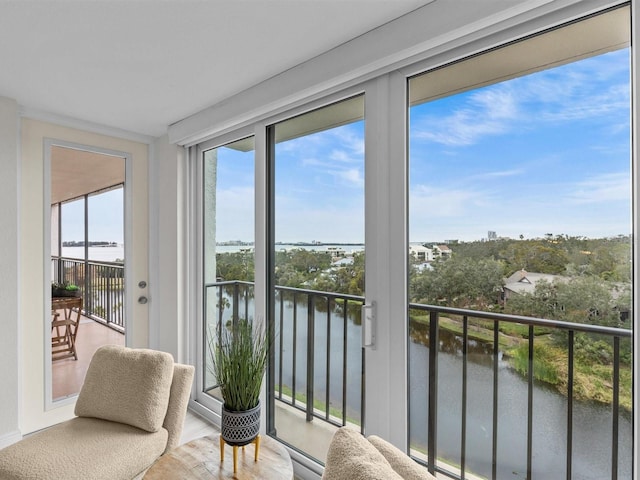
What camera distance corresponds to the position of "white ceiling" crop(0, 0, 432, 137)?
1.46 m

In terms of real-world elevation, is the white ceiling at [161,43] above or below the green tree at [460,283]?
above

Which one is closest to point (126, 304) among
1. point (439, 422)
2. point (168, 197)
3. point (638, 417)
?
point (168, 197)

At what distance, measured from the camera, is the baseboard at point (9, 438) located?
88.0 inches

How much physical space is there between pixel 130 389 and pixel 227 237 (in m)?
1.22

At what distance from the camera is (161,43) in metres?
1.71

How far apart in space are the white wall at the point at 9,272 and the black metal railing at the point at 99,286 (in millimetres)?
407

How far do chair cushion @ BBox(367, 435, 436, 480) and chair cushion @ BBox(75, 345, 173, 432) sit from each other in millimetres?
1217

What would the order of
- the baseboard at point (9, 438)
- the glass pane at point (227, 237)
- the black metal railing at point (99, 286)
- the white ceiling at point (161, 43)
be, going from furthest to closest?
the black metal railing at point (99, 286), the glass pane at point (227, 237), the baseboard at point (9, 438), the white ceiling at point (161, 43)

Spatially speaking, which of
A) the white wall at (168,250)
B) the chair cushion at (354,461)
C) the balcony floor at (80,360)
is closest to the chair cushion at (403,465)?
the chair cushion at (354,461)

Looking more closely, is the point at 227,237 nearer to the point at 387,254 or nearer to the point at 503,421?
the point at 387,254

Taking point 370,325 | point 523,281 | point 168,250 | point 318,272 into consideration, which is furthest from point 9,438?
point 523,281

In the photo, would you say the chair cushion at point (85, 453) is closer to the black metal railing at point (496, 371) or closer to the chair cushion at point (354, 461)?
the chair cushion at point (354, 461)

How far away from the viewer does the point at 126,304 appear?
3051mm

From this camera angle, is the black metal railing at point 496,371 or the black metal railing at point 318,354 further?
the black metal railing at point 318,354
